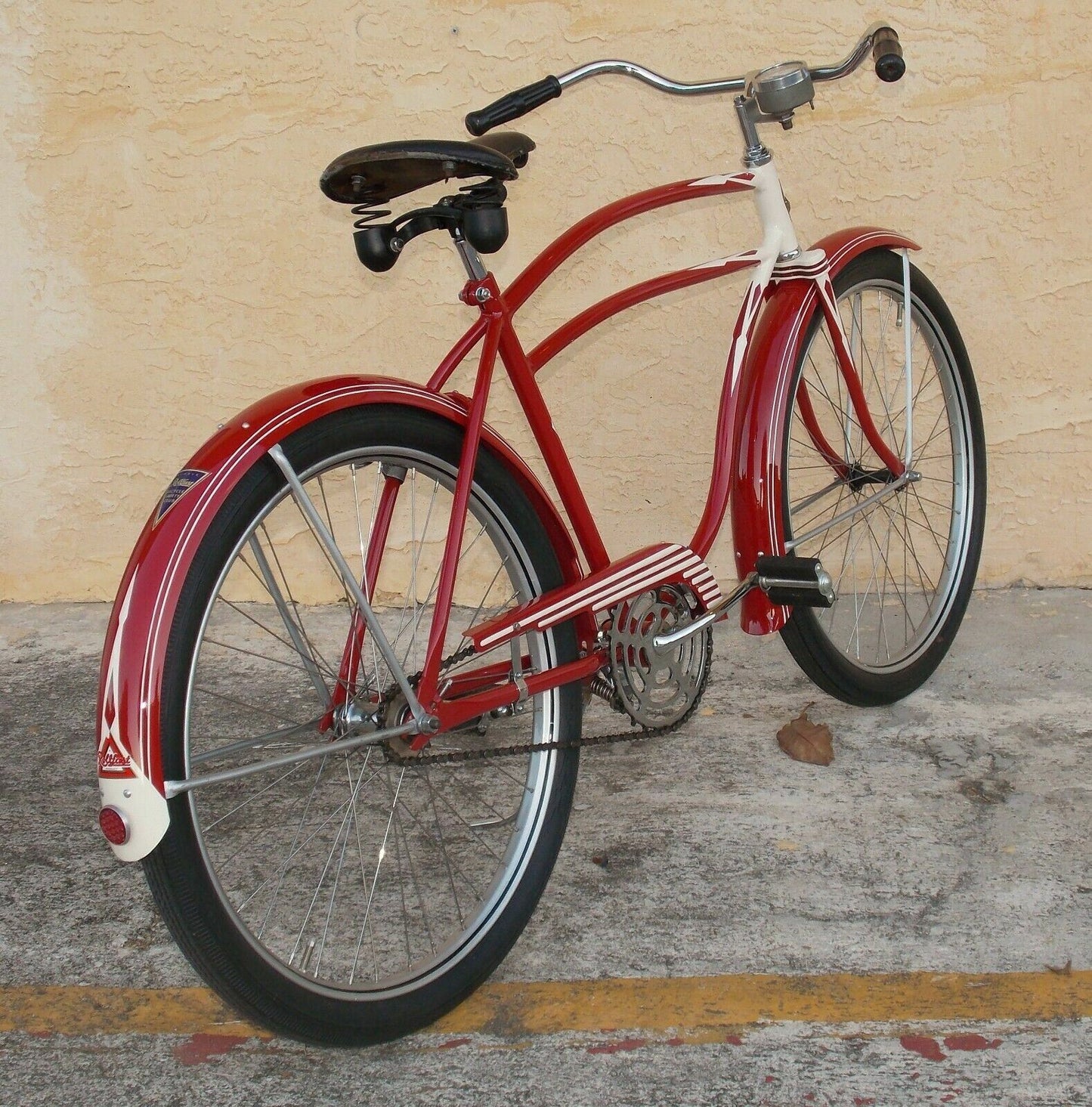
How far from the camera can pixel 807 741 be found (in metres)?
3.00

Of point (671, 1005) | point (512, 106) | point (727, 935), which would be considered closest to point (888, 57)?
point (512, 106)

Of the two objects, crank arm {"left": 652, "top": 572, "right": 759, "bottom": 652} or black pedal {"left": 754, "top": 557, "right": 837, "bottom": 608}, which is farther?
black pedal {"left": 754, "top": 557, "right": 837, "bottom": 608}

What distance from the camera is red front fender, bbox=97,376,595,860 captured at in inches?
68.4

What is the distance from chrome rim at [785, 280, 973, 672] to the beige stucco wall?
202 mm

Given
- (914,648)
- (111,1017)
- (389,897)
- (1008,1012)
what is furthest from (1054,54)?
(111,1017)

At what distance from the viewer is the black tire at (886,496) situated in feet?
9.98

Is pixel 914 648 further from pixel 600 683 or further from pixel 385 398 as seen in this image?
pixel 385 398

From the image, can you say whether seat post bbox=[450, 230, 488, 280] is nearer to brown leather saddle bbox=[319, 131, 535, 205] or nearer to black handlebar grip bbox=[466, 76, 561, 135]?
brown leather saddle bbox=[319, 131, 535, 205]

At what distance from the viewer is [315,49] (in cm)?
362

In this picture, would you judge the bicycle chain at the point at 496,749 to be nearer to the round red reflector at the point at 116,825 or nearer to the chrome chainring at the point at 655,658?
the chrome chainring at the point at 655,658

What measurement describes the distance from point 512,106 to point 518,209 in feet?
4.47

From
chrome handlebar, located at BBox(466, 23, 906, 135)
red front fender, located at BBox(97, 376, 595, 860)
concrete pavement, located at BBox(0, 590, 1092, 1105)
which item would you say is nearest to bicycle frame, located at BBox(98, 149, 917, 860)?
red front fender, located at BBox(97, 376, 595, 860)

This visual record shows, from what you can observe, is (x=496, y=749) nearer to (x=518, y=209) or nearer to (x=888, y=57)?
(x=888, y=57)

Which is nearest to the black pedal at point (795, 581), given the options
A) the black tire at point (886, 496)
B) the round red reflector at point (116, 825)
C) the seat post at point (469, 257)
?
the black tire at point (886, 496)
